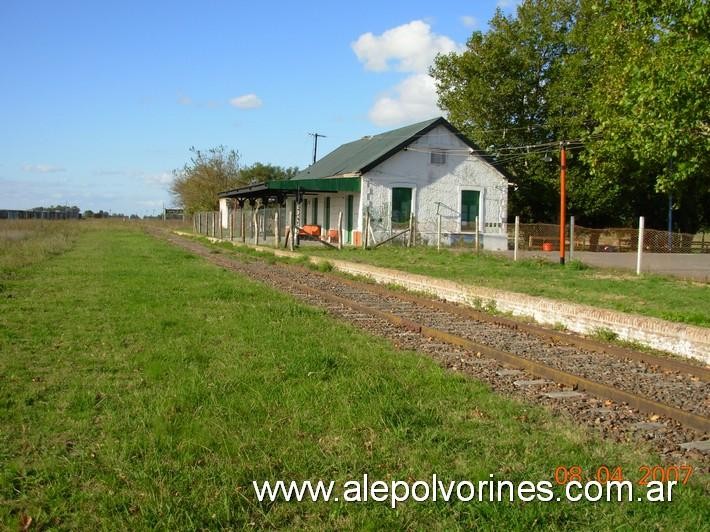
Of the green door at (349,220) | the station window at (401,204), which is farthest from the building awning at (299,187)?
the station window at (401,204)

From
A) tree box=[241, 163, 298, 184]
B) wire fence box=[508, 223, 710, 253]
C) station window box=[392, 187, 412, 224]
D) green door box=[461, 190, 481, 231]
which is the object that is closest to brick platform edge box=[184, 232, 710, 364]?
station window box=[392, 187, 412, 224]

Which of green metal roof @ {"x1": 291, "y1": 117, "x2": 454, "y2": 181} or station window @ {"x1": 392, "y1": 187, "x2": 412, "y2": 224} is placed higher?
green metal roof @ {"x1": 291, "y1": 117, "x2": 454, "y2": 181}

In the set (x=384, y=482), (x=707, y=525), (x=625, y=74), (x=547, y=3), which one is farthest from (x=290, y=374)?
(x=547, y=3)

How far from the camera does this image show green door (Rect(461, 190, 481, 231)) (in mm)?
34250

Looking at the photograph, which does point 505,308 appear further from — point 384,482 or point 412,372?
point 384,482

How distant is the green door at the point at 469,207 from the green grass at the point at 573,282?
9776 millimetres

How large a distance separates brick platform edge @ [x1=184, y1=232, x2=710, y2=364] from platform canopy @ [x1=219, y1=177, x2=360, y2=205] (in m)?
14.8

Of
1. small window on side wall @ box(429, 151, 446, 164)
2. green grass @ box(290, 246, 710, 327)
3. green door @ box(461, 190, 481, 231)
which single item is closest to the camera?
green grass @ box(290, 246, 710, 327)

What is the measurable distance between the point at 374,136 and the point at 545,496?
1501 inches

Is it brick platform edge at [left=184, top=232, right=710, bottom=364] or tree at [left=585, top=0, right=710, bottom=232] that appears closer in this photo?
brick platform edge at [left=184, top=232, right=710, bottom=364]

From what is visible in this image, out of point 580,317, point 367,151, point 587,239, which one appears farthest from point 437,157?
point 580,317

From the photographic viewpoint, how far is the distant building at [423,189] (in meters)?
32.3

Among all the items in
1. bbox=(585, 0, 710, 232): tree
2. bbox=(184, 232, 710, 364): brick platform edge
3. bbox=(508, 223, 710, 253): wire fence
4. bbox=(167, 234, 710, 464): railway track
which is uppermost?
bbox=(585, 0, 710, 232): tree

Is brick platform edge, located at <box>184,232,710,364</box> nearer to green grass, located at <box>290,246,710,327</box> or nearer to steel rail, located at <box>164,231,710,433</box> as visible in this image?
steel rail, located at <box>164,231,710,433</box>
